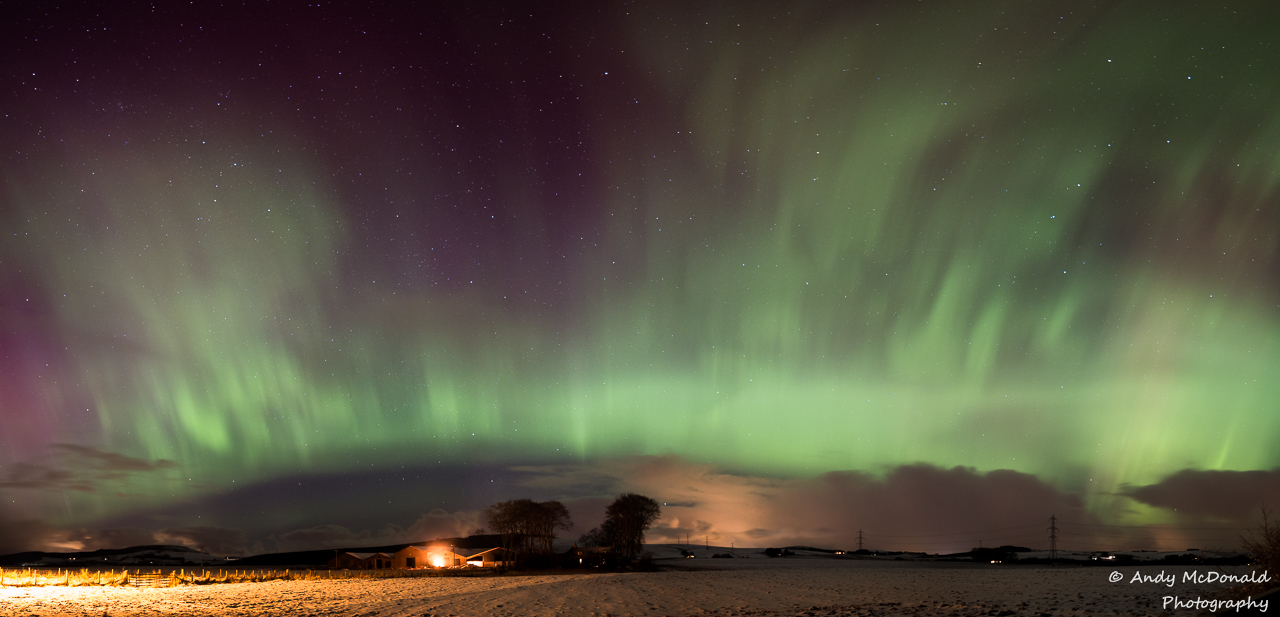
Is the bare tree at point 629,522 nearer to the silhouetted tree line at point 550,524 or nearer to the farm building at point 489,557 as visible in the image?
the silhouetted tree line at point 550,524

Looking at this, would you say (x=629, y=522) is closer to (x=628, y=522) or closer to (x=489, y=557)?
(x=628, y=522)

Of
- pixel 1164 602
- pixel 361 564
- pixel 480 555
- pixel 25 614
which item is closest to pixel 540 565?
pixel 480 555

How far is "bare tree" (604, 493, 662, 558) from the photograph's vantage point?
112750mm

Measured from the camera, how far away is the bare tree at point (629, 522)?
370 ft

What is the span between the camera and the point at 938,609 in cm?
2908

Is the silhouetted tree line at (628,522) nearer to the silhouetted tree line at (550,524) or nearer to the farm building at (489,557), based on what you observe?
the silhouetted tree line at (550,524)

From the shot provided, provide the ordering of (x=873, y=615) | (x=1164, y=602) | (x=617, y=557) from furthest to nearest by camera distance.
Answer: (x=617, y=557), (x=1164, y=602), (x=873, y=615)

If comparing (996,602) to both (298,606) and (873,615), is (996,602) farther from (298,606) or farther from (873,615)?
(298,606)

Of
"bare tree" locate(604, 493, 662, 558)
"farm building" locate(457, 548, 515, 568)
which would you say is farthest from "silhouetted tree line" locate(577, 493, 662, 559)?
"farm building" locate(457, 548, 515, 568)

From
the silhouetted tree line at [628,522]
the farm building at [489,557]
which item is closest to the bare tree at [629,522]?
the silhouetted tree line at [628,522]

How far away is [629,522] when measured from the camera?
371ft

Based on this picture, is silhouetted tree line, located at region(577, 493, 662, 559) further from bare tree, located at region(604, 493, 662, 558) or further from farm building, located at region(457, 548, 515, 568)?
farm building, located at region(457, 548, 515, 568)

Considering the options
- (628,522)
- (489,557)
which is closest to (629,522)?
(628,522)

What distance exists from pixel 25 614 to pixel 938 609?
Answer: 37.5 m
